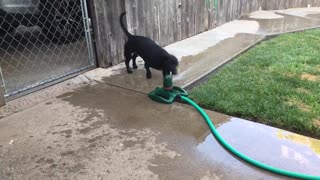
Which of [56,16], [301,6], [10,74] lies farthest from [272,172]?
[301,6]

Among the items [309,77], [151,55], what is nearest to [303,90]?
[309,77]

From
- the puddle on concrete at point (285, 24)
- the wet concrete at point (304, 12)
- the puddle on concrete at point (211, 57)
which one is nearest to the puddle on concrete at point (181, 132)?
the puddle on concrete at point (211, 57)

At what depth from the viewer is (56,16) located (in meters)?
5.34

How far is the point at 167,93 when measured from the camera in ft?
10.5

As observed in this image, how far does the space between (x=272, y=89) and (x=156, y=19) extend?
247cm

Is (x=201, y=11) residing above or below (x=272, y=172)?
above

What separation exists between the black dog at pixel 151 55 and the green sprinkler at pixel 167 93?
0.41 feet

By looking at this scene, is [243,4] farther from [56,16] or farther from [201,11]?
[56,16]

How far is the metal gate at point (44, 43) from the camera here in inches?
159

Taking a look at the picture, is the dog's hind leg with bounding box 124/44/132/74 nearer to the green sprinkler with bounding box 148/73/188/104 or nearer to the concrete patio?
the concrete patio

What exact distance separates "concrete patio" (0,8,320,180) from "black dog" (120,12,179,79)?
0.29 metres

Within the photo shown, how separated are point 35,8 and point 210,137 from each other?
4.27 m

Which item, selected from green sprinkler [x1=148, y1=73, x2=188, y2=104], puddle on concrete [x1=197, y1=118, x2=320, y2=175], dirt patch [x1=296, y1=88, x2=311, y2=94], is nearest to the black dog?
green sprinkler [x1=148, y1=73, x2=188, y2=104]

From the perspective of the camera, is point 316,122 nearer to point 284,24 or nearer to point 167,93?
point 167,93
